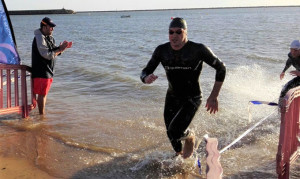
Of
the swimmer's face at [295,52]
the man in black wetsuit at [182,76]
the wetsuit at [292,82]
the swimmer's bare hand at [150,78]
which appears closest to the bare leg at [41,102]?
the man in black wetsuit at [182,76]

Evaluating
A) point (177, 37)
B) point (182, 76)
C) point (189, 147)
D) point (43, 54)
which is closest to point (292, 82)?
point (189, 147)

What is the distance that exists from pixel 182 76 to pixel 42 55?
10.2ft

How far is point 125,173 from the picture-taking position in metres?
Result: 4.51

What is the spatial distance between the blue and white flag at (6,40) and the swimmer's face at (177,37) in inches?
140

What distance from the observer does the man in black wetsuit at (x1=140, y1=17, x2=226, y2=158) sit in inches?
161

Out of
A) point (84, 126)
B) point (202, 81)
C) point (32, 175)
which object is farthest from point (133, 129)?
point (202, 81)

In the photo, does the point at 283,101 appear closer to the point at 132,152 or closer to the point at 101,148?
the point at 132,152

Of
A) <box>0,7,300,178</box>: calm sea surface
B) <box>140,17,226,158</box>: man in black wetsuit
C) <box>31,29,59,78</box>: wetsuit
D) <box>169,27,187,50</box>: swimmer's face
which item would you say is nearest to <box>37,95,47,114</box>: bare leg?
<box>0,7,300,178</box>: calm sea surface

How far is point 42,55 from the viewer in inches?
247

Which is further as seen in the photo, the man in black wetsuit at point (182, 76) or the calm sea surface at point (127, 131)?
the calm sea surface at point (127, 131)

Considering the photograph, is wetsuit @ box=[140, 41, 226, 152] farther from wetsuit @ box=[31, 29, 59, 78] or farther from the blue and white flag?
the blue and white flag

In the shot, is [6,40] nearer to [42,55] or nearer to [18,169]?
[42,55]

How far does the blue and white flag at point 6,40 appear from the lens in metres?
6.29

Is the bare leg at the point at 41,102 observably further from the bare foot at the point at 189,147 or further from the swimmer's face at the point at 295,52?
the swimmer's face at the point at 295,52
